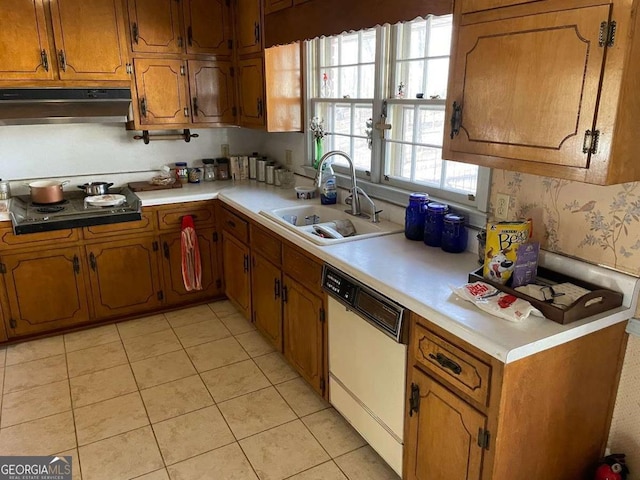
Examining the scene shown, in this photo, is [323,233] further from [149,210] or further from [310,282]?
[149,210]

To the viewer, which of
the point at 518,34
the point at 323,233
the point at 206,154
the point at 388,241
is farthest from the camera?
the point at 206,154

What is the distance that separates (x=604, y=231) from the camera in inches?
65.4

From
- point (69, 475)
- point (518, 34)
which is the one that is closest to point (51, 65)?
point (69, 475)

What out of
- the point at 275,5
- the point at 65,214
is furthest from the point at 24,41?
the point at 275,5

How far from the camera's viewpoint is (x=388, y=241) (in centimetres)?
231

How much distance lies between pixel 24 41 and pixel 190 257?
1.63m

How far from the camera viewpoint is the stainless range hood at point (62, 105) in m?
2.91

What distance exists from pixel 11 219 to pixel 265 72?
1.77 meters

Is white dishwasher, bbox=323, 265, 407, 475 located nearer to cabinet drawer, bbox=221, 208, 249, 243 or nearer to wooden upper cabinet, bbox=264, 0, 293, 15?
cabinet drawer, bbox=221, 208, 249, 243

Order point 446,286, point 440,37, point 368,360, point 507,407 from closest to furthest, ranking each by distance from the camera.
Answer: point 507,407 → point 446,286 → point 368,360 → point 440,37

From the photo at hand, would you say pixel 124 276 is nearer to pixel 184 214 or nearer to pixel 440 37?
pixel 184 214

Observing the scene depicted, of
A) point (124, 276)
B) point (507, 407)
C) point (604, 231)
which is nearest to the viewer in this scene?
point (507, 407)

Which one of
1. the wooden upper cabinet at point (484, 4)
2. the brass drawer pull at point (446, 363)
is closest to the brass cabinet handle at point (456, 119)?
the wooden upper cabinet at point (484, 4)

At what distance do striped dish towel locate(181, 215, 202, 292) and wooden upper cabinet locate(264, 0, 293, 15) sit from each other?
143 cm
